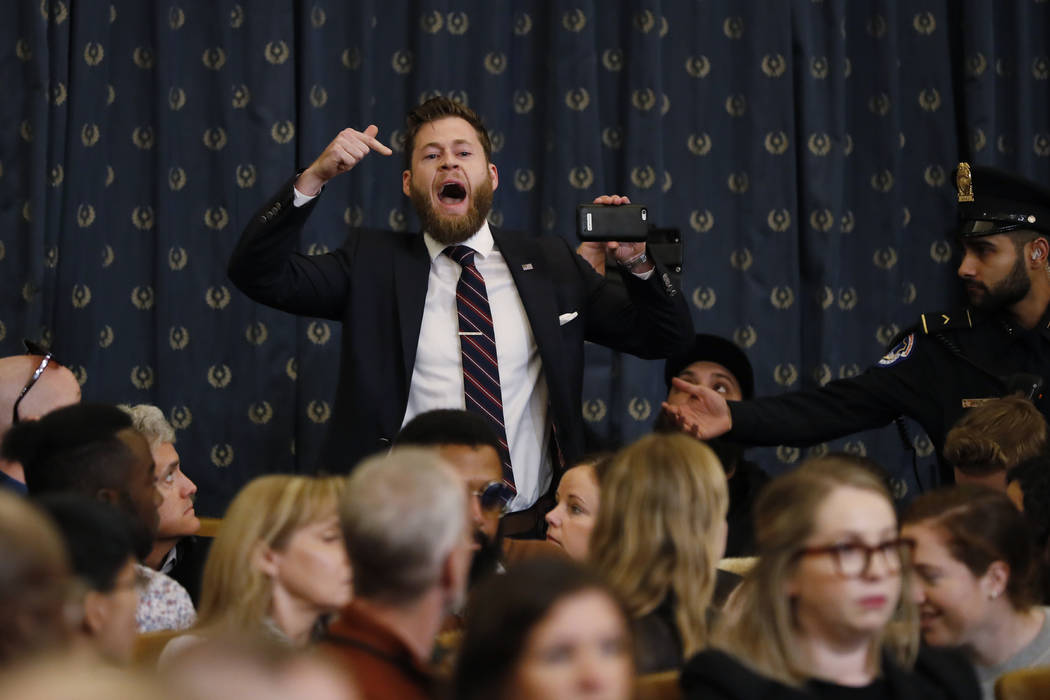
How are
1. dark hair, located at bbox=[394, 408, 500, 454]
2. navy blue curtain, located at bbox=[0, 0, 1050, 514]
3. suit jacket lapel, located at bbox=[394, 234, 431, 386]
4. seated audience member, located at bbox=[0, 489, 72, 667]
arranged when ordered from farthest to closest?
navy blue curtain, located at bbox=[0, 0, 1050, 514]
suit jacket lapel, located at bbox=[394, 234, 431, 386]
dark hair, located at bbox=[394, 408, 500, 454]
seated audience member, located at bbox=[0, 489, 72, 667]

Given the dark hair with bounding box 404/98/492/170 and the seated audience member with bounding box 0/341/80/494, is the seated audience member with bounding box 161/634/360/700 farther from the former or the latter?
the dark hair with bounding box 404/98/492/170

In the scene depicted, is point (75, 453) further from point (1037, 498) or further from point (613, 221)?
point (1037, 498)

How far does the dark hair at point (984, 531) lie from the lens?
2543 mm

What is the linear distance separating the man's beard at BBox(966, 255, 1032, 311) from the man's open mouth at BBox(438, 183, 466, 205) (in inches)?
61.4

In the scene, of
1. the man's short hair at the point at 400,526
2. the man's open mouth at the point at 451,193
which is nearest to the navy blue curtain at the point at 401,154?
the man's open mouth at the point at 451,193

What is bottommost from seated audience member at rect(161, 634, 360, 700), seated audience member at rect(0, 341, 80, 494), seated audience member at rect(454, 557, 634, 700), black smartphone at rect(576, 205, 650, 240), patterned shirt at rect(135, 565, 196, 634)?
patterned shirt at rect(135, 565, 196, 634)

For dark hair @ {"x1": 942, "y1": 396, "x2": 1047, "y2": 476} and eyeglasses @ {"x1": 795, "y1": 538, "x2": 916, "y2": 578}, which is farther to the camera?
Result: dark hair @ {"x1": 942, "y1": 396, "x2": 1047, "y2": 476}

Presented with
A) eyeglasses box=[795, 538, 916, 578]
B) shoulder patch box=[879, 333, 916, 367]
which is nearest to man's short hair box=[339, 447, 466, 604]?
eyeglasses box=[795, 538, 916, 578]

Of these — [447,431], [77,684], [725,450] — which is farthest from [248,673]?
[725,450]

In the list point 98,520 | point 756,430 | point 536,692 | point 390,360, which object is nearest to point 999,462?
point 756,430

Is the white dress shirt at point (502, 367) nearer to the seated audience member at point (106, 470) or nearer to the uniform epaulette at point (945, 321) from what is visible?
the seated audience member at point (106, 470)

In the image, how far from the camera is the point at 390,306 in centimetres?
379

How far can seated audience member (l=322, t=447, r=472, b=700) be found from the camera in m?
1.79

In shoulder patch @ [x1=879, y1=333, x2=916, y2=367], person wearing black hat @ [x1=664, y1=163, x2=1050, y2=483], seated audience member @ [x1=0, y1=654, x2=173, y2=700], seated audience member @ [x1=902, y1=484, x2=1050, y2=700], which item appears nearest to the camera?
seated audience member @ [x1=0, y1=654, x2=173, y2=700]
